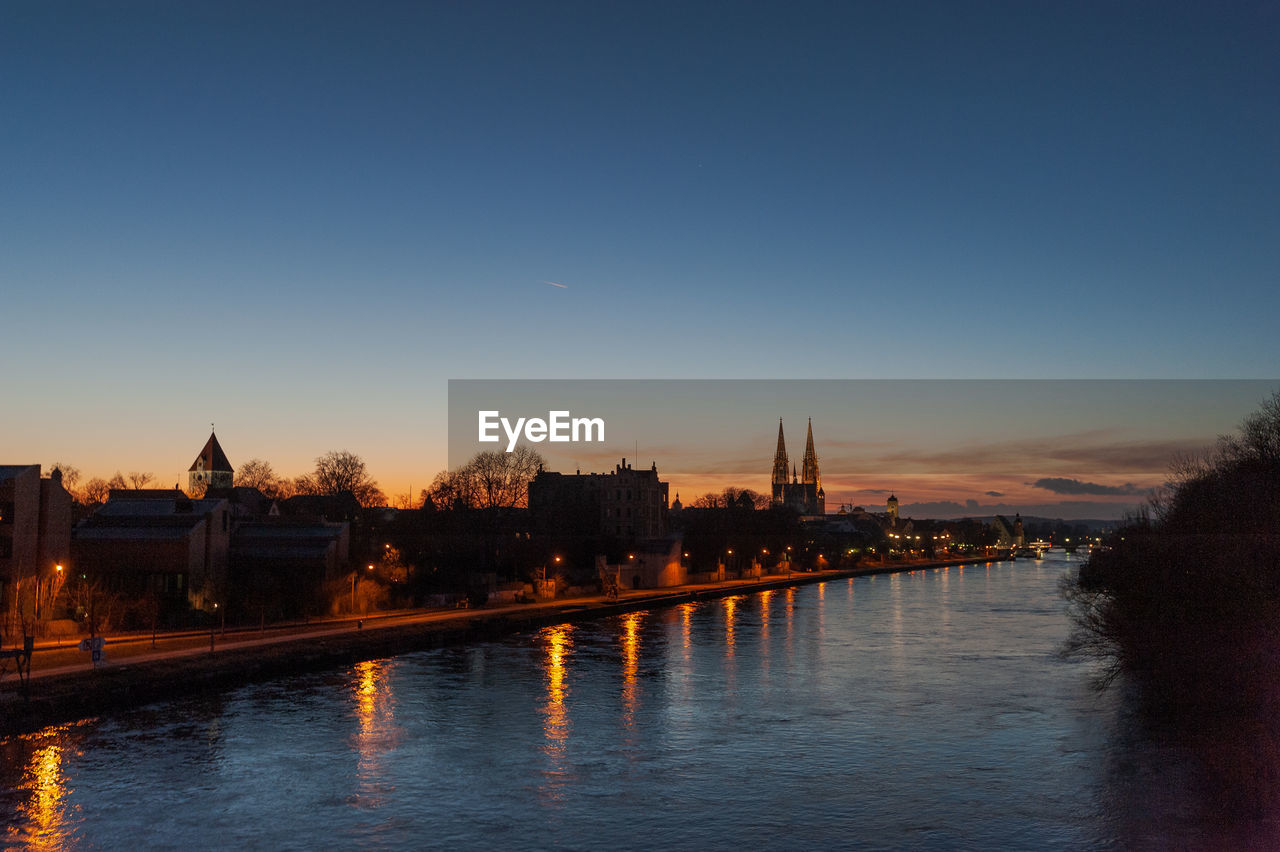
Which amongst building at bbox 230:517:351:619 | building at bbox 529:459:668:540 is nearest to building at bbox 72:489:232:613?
building at bbox 230:517:351:619

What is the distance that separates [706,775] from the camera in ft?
87.8

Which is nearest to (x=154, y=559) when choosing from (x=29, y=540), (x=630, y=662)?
(x=29, y=540)

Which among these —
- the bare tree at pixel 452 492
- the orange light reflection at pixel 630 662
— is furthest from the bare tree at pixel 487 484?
the orange light reflection at pixel 630 662

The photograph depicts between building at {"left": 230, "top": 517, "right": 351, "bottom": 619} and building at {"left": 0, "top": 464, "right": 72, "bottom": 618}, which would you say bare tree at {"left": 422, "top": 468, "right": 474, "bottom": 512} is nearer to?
building at {"left": 230, "top": 517, "right": 351, "bottom": 619}

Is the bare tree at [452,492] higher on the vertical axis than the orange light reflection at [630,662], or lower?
higher

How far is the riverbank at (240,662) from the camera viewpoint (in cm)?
3278

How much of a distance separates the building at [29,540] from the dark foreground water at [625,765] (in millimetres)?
13816

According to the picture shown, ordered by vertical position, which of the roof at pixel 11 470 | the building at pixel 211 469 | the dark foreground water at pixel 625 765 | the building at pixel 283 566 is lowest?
the dark foreground water at pixel 625 765

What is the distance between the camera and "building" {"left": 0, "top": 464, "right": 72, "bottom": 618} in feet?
149

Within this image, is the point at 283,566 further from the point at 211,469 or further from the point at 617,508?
the point at 211,469

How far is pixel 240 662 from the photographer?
41312 millimetres

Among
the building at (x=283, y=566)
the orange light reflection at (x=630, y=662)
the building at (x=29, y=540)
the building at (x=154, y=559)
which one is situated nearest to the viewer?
the orange light reflection at (x=630, y=662)

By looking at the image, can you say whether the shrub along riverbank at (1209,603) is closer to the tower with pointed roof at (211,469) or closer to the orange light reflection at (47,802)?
the orange light reflection at (47,802)

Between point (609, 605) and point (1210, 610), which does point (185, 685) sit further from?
point (609, 605)
